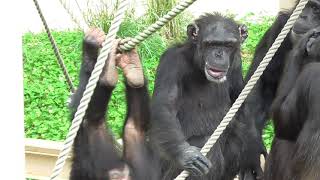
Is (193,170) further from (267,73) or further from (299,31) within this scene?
(267,73)

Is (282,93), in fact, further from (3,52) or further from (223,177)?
(3,52)

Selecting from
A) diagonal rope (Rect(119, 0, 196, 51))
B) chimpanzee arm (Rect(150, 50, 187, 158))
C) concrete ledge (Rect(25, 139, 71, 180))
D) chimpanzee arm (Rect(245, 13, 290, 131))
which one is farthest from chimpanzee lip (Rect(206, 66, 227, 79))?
concrete ledge (Rect(25, 139, 71, 180))

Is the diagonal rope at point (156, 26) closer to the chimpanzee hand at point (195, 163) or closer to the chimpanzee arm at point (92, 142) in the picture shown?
the chimpanzee arm at point (92, 142)

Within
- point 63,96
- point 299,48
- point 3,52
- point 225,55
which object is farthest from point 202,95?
point 63,96

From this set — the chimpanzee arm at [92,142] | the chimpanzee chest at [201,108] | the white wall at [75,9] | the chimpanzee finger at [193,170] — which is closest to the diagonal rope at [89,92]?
the chimpanzee arm at [92,142]

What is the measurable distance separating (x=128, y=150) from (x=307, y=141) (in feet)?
3.16

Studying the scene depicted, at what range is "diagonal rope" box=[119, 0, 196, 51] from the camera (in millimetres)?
3141

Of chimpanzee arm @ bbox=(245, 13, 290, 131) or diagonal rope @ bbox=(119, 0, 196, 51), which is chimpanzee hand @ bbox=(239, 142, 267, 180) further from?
diagonal rope @ bbox=(119, 0, 196, 51)

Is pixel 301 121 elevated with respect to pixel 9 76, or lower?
lower

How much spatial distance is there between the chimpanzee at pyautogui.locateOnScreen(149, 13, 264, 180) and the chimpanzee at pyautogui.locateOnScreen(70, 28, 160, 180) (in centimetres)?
20

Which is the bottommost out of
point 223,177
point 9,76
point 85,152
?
point 223,177

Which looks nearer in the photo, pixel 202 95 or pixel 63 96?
pixel 202 95

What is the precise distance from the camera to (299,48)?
4.18m

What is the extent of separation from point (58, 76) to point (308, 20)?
4551 mm
